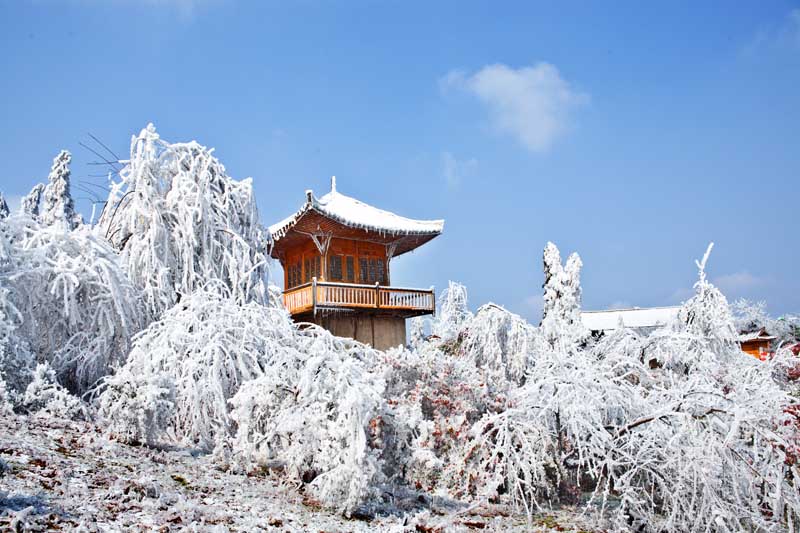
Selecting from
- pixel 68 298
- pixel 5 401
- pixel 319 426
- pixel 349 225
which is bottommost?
pixel 319 426

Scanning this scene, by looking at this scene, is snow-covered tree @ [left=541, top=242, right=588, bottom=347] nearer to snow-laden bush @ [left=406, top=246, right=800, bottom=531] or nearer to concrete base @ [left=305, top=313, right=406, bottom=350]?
concrete base @ [left=305, top=313, right=406, bottom=350]

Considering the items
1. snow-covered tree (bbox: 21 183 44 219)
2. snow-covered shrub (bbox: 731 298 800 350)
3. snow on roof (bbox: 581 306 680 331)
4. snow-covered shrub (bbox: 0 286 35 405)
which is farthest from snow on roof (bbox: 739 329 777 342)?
snow-covered tree (bbox: 21 183 44 219)

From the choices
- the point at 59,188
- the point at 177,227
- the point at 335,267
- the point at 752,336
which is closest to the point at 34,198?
the point at 59,188

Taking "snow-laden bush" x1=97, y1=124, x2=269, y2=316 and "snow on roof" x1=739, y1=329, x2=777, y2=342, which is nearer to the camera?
"snow-laden bush" x1=97, y1=124, x2=269, y2=316

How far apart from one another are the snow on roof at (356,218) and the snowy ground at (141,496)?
14.0 metres

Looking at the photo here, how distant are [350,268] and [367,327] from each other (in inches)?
88.0

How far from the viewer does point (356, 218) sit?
22.6 metres

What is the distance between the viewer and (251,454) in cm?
682

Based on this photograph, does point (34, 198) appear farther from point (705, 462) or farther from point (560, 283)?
point (705, 462)

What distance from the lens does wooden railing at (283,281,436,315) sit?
20844 millimetres

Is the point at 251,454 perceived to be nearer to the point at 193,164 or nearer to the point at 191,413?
the point at 191,413

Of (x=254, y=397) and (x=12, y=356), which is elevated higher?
(x=12, y=356)

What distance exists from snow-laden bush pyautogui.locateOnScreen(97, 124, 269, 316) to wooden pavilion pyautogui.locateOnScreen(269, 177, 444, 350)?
342 inches

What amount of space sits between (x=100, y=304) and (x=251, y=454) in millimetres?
3625
